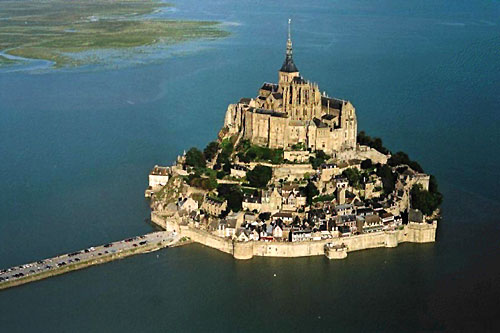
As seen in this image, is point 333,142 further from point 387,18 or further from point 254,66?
point 387,18

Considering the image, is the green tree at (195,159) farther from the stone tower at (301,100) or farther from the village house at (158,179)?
the stone tower at (301,100)

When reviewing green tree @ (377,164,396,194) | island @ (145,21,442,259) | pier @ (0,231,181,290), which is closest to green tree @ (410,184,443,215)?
island @ (145,21,442,259)

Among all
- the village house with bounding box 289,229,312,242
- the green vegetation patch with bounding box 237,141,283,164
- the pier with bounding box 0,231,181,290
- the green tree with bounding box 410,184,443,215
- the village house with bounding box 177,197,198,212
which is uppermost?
the green vegetation patch with bounding box 237,141,283,164

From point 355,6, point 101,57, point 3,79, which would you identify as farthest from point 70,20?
point 355,6

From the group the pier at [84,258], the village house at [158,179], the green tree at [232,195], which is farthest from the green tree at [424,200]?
the village house at [158,179]

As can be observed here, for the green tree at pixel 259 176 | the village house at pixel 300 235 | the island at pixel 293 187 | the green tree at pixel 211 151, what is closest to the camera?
the village house at pixel 300 235

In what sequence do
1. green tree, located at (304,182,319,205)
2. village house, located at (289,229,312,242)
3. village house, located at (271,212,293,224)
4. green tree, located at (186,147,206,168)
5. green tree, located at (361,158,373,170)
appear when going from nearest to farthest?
village house, located at (289,229,312,242) < village house, located at (271,212,293,224) < green tree, located at (304,182,319,205) < green tree, located at (361,158,373,170) < green tree, located at (186,147,206,168)

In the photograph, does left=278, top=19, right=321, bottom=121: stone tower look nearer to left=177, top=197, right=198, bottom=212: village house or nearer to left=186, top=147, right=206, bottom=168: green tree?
left=186, top=147, right=206, bottom=168: green tree

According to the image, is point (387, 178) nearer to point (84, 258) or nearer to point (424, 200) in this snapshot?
point (424, 200)
